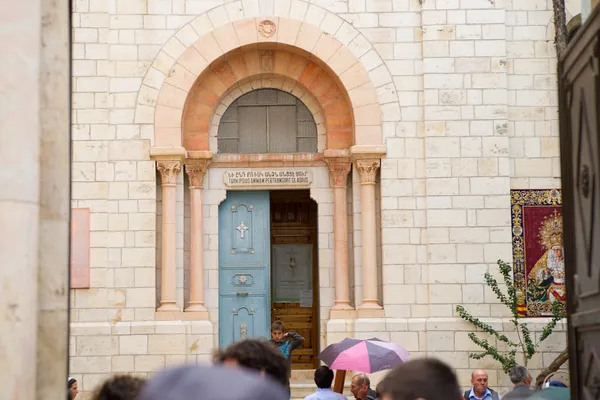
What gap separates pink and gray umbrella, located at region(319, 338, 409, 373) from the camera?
1193cm

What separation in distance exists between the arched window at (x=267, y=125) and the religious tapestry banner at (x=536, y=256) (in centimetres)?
348

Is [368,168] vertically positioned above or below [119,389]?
above

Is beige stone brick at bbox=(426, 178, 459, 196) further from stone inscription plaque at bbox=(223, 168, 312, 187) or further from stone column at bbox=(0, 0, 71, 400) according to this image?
stone column at bbox=(0, 0, 71, 400)

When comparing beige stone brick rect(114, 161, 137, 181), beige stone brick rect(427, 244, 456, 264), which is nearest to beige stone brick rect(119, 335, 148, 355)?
beige stone brick rect(114, 161, 137, 181)

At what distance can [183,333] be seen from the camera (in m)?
15.9

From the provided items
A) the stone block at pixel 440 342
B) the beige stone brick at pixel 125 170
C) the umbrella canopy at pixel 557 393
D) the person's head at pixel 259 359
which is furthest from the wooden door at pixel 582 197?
the beige stone brick at pixel 125 170

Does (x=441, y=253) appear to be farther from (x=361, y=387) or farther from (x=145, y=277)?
(x=361, y=387)

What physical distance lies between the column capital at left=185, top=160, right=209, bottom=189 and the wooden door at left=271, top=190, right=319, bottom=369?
2.48m

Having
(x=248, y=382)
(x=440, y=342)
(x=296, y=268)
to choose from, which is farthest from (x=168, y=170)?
(x=248, y=382)

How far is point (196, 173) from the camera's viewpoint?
16.7 metres

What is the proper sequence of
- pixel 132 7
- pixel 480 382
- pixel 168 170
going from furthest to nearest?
pixel 132 7, pixel 168 170, pixel 480 382

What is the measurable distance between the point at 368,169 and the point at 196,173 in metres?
2.70

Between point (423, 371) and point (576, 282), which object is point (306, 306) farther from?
point (423, 371)

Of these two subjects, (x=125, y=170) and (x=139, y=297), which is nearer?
(x=139, y=297)
